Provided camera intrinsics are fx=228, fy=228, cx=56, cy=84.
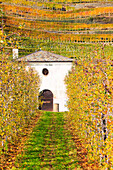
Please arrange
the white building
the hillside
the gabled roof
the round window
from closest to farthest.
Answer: the white building, the round window, the gabled roof, the hillside

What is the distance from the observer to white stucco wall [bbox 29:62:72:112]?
112ft

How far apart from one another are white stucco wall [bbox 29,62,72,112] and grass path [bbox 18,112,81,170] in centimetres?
1679

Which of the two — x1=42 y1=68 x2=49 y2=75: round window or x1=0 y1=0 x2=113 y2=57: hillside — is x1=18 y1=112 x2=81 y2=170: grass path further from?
x1=0 y1=0 x2=113 y2=57: hillside

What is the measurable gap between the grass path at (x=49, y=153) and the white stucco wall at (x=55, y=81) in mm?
16788

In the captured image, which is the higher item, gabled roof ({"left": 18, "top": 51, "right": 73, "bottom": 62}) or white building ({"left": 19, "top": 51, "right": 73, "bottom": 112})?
gabled roof ({"left": 18, "top": 51, "right": 73, "bottom": 62})

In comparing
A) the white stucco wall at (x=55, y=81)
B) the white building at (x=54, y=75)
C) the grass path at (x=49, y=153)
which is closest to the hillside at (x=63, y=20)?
the white building at (x=54, y=75)

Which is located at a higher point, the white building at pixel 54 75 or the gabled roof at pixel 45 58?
the gabled roof at pixel 45 58

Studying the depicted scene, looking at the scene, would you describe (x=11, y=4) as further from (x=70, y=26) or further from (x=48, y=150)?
(x=48, y=150)

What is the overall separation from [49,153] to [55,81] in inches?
869

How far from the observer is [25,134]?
644 inches

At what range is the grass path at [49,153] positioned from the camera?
35.4 feet

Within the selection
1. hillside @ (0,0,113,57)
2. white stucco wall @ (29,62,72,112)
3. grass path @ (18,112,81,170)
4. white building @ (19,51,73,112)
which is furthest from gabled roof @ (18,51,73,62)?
hillside @ (0,0,113,57)

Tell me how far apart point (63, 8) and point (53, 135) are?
153204mm

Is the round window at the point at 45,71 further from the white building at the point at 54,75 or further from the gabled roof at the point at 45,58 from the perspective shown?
the gabled roof at the point at 45,58
